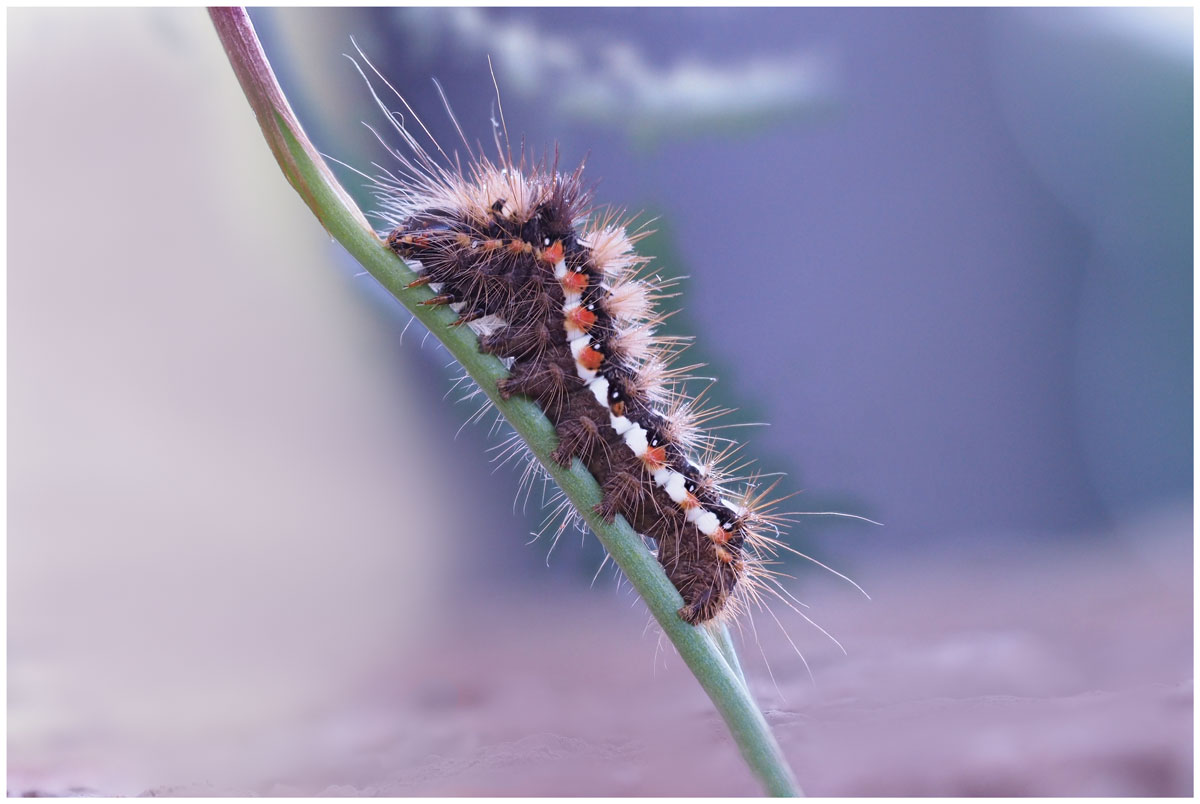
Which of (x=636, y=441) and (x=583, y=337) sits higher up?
(x=583, y=337)

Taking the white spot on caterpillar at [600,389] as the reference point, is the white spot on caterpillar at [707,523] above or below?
below

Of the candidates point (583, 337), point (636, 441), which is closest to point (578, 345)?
point (583, 337)

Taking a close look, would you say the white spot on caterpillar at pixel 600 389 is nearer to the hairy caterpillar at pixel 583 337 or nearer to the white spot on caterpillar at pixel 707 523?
the hairy caterpillar at pixel 583 337

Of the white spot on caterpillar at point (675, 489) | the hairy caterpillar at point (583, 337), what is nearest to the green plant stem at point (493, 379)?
the hairy caterpillar at point (583, 337)

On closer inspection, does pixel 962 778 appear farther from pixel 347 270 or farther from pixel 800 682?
pixel 347 270

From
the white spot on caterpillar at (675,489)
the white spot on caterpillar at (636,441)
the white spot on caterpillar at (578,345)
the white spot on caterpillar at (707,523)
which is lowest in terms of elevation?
the white spot on caterpillar at (707,523)

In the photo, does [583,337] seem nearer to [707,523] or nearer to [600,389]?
[600,389]

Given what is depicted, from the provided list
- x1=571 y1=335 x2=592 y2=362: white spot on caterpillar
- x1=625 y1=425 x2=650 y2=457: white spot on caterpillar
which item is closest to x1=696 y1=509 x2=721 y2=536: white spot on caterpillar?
x1=625 y1=425 x2=650 y2=457: white spot on caterpillar

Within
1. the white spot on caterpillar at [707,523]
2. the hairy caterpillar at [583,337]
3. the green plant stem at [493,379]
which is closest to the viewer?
the green plant stem at [493,379]

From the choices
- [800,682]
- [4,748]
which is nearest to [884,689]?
[800,682]
